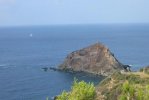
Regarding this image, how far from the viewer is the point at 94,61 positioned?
158m

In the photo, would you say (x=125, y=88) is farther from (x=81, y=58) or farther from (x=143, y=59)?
(x=143, y=59)

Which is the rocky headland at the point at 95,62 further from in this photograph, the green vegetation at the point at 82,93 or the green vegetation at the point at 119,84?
the green vegetation at the point at 82,93

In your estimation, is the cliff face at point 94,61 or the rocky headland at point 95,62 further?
the cliff face at point 94,61

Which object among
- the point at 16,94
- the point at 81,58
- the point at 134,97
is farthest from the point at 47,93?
the point at 134,97

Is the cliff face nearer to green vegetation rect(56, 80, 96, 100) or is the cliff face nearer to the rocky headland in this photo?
the rocky headland

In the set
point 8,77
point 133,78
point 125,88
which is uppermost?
point 125,88

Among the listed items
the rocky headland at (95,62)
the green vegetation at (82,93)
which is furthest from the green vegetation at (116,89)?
the rocky headland at (95,62)

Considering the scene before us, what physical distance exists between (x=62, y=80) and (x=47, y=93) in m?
21.8

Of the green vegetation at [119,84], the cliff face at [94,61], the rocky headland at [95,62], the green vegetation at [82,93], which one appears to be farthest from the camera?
the cliff face at [94,61]

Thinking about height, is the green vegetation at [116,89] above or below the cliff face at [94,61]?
above

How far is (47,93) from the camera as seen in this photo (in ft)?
401

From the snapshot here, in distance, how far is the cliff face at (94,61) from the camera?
15262 cm

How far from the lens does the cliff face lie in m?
153

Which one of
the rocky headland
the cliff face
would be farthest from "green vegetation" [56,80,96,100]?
the cliff face
